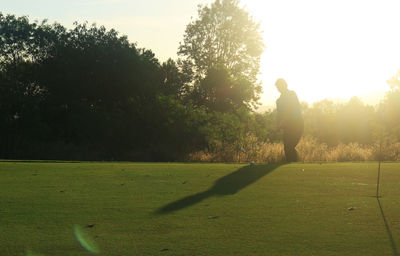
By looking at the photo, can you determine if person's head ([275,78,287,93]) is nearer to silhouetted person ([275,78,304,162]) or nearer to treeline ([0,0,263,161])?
silhouetted person ([275,78,304,162])

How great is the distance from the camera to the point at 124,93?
44.3 metres

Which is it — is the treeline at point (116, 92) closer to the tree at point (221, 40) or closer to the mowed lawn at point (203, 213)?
the tree at point (221, 40)

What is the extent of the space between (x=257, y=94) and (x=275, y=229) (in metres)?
48.7

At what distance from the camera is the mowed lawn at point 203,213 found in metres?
4.77

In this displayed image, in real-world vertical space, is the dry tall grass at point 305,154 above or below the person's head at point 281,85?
below

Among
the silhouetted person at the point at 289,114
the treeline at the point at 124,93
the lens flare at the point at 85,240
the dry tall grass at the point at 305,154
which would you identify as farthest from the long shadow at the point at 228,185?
the treeline at the point at 124,93

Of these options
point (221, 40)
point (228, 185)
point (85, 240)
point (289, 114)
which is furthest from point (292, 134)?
point (221, 40)

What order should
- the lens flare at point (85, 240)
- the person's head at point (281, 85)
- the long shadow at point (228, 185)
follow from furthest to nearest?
the person's head at point (281, 85)
the long shadow at point (228, 185)
the lens flare at point (85, 240)

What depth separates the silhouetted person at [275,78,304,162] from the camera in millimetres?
17031

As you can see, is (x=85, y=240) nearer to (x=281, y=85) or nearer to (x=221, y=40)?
(x=281, y=85)

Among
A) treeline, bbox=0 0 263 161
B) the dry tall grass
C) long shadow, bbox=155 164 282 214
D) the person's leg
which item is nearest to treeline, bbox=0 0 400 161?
treeline, bbox=0 0 263 161

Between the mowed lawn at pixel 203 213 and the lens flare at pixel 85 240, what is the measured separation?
2.1 inches

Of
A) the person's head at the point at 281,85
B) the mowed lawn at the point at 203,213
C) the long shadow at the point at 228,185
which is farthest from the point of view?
the person's head at the point at 281,85

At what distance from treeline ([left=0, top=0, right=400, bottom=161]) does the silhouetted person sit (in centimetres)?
937
